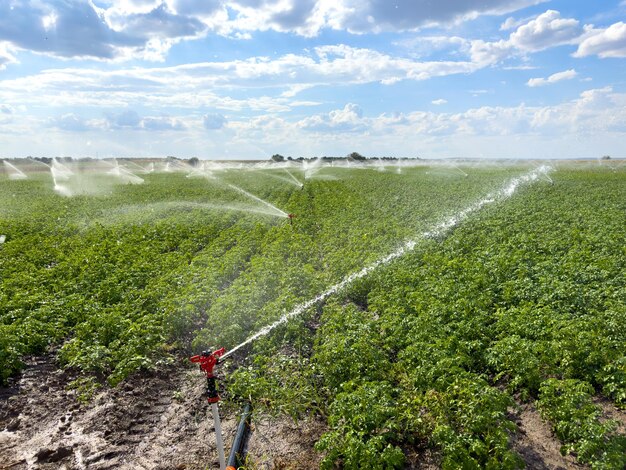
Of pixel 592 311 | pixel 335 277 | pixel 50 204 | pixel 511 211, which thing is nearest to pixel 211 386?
pixel 592 311

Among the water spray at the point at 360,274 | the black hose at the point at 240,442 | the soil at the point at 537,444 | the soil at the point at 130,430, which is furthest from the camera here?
the water spray at the point at 360,274

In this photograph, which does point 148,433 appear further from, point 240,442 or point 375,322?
point 375,322

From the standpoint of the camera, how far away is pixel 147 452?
5461 mm

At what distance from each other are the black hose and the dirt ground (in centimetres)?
10

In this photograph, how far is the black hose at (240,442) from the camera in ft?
17.0

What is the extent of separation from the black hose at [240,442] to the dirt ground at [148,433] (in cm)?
10

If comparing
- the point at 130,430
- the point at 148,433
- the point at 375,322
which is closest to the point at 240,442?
the point at 148,433

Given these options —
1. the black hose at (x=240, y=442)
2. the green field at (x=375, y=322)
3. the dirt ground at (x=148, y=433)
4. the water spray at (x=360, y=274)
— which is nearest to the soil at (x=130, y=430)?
the dirt ground at (x=148, y=433)

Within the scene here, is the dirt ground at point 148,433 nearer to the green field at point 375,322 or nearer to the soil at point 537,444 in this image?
the soil at point 537,444

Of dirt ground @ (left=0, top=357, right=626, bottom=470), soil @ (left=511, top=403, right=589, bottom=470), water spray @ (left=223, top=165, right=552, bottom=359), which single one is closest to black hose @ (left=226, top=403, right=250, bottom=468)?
dirt ground @ (left=0, top=357, right=626, bottom=470)

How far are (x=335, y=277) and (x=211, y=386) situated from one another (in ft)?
22.5

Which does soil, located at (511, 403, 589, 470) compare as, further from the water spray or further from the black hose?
the water spray

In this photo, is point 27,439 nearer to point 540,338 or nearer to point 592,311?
point 540,338

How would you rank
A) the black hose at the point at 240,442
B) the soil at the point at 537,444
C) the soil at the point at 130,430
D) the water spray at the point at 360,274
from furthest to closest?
1. the water spray at the point at 360,274
2. the soil at the point at 130,430
3. the black hose at the point at 240,442
4. the soil at the point at 537,444
